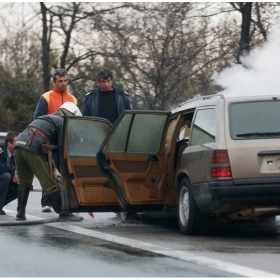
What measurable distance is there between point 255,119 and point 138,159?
72.5 inches

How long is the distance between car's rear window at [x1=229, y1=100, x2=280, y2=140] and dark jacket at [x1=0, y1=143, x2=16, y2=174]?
468cm

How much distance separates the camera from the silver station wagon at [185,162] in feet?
28.5

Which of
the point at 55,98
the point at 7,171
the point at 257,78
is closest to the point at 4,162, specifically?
the point at 7,171

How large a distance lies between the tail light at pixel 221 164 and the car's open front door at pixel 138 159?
1.51 metres

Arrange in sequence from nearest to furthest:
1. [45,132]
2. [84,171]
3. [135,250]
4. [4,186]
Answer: [135,250], [84,171], [45,132], [4,186]

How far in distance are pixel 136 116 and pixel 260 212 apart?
210 cm

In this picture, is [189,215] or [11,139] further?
[11,139]

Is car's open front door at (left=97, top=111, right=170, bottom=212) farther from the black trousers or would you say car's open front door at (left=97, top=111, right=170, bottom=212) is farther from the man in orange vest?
the black trousers

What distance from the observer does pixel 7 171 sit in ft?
41.8

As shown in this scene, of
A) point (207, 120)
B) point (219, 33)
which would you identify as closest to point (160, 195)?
point (207, 120)

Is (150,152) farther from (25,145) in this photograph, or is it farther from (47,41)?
(47,41)

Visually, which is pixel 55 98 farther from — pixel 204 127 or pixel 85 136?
pixel 204 127

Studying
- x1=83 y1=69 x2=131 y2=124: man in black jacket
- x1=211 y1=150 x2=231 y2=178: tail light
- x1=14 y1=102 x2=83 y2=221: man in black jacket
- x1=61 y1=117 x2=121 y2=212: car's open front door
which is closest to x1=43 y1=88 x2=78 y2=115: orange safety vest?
x1=83 y1=69 x2=131 y2=124: man in black jacket

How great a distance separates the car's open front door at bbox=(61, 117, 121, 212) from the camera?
34.1 feet
